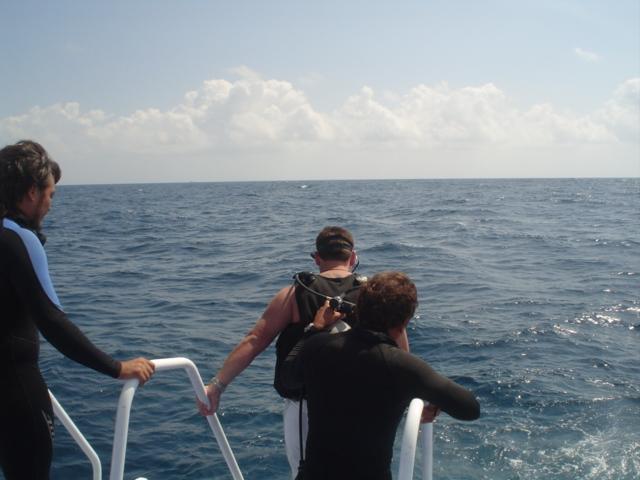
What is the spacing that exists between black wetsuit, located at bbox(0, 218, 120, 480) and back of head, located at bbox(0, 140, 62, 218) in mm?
95

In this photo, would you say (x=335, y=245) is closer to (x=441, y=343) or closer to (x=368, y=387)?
(x=368, y=387)

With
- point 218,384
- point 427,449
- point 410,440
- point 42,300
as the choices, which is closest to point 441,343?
point 218,384

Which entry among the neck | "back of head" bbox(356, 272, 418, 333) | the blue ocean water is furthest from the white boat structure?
the blue ocean water

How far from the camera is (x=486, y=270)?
16.7 meters

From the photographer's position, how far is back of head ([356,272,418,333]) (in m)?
2.60

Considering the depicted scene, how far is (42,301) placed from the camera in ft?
8.18

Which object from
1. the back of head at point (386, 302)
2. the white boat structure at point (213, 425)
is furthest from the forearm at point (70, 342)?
the back of head at point (386, 302)

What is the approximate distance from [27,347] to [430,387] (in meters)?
1.66

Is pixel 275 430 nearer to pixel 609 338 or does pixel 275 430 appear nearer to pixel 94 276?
pixel 609 338

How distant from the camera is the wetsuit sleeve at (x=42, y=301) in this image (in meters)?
2.46

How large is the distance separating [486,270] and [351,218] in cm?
1841

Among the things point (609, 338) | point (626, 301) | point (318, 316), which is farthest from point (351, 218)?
point (318, 316)

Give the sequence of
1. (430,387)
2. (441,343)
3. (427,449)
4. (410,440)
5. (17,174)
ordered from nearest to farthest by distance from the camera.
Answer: (410,440) < (430,387) < (17,174) < (427,449) < (441,343)

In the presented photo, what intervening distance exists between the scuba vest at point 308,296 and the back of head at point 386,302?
1.67ft
